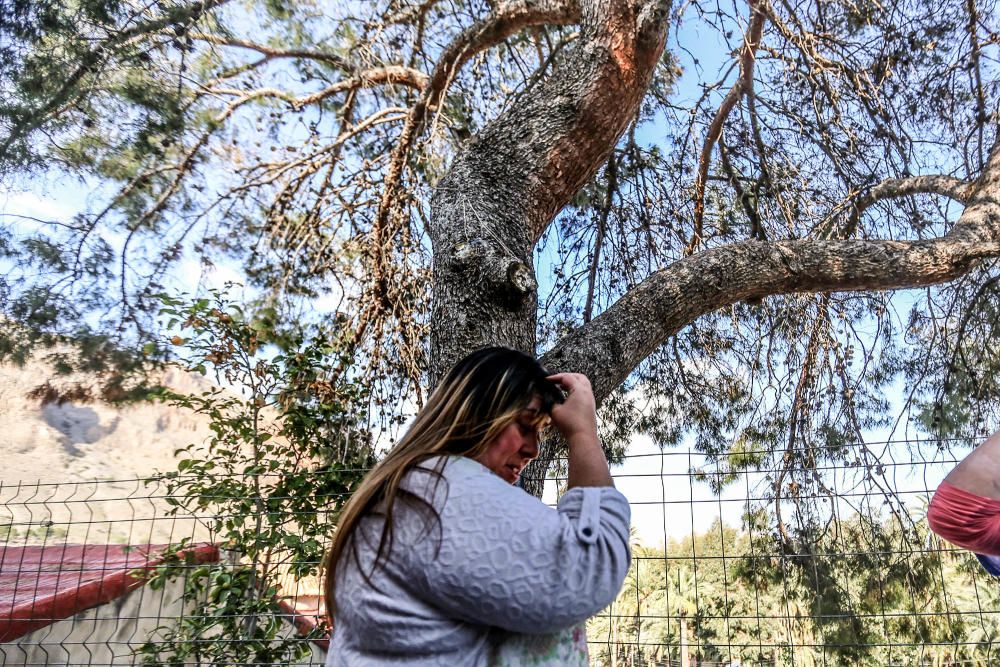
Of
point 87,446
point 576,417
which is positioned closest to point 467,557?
point 576,417

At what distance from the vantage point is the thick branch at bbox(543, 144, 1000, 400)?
247 cm

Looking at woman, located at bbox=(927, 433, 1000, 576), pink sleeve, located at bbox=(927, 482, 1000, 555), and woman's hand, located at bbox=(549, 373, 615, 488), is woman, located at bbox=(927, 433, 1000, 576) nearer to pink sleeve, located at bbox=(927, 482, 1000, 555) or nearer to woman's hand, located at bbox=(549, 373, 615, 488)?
pink sleeve, located at bbox=(927, 482, 1000, 555)

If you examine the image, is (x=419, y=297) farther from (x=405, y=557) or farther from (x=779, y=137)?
(x=405, y=557)

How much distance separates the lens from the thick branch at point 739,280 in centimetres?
247

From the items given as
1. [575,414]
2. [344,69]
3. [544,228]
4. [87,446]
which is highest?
[344,69]

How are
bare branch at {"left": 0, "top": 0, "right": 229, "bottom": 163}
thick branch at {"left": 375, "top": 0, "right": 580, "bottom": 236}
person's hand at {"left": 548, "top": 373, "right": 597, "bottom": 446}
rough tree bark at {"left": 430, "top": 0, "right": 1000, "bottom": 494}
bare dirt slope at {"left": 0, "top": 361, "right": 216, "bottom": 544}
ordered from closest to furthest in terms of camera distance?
A: person's hand at {"left": 548, "top": 373, "right": 597, "bottom": 446}, rough tree bark at {"left": 430, "top": 0, "right": 1000, "bottom": 494}, thick branch at {"left": 375, "top": 0, "right": 580, "bottom": 236}, bare branch at {"left": 0, "top": 0, "right": 229, "bottom": 163}, bare dirt slope at {"left": 0, "top": 361, "right": 216, "bottom": 544}

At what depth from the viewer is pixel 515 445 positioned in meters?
1.06

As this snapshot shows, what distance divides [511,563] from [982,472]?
847 millimetres

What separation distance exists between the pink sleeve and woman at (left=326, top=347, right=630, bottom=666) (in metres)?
0.64

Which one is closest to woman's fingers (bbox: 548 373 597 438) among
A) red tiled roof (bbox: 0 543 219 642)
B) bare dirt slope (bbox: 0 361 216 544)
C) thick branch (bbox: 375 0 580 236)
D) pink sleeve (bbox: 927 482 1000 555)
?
pink sleeve (bbox: 927 482 1000 555)

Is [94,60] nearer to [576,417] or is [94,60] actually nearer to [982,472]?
[576,417]

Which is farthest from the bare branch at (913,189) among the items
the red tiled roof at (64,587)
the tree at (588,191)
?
the red tiled roof at (64,587)

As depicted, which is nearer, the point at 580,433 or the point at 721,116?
the point at 580,433

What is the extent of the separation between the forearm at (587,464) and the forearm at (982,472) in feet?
2.09
